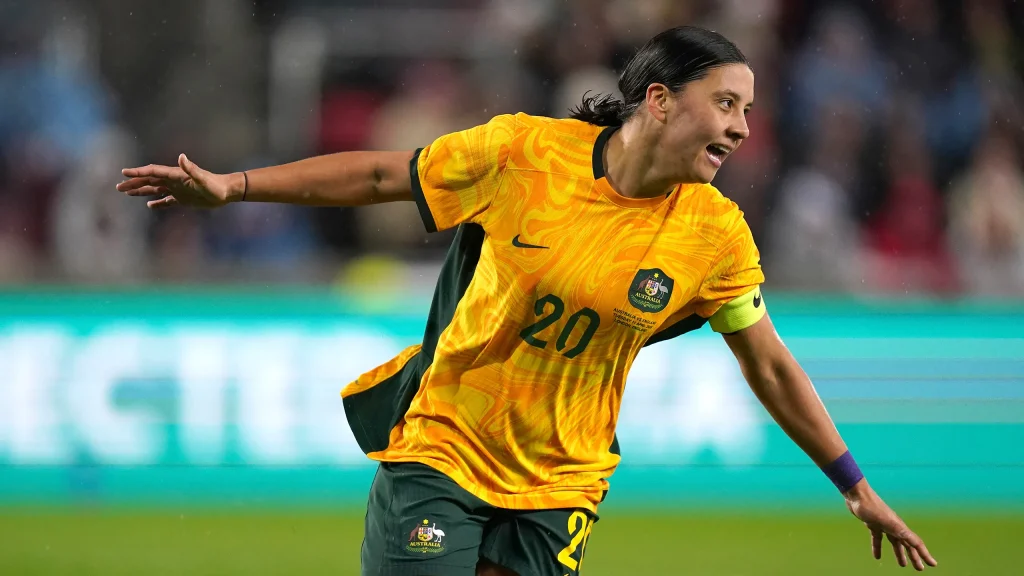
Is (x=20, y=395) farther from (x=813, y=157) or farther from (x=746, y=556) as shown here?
(x=813, y=157)

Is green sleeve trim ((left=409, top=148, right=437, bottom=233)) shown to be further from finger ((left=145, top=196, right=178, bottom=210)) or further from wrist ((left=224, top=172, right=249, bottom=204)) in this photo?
finger ((left=145, top=196, right=178, bottom=210))

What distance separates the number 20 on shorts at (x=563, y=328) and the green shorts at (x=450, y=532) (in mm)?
443

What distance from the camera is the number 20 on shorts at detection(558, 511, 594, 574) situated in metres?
3.60

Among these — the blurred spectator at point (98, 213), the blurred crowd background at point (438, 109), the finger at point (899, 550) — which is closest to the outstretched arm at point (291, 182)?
the finger at point (899, 550)

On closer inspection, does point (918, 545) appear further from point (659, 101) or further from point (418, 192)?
point (418, 192)

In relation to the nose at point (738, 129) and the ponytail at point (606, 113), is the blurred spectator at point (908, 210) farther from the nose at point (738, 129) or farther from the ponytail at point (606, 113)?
the nose at point (738, 129)

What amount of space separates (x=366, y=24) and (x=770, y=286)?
3383mm

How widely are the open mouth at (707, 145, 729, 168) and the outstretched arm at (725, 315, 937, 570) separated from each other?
51 centimetres

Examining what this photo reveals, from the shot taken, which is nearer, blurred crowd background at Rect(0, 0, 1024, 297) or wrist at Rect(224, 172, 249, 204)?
wrist at Rect(224, 172, 249, 204)

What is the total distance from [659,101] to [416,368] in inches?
39.4

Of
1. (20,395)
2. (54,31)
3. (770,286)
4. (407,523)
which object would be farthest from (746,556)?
(54,31)

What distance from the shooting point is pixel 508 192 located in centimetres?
346

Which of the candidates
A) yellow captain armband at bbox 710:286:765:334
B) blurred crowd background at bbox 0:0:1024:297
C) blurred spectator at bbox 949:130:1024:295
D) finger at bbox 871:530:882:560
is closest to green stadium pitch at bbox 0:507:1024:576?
blurred crowd background at bbox 0:0:1024:297

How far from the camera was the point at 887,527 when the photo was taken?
12.1 ft
